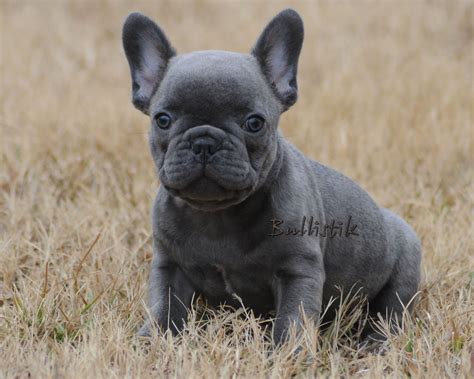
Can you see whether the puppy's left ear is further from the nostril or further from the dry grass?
the dry grass

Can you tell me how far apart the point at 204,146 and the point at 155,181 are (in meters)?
2.81

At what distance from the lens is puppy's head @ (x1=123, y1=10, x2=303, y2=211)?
4020 mm

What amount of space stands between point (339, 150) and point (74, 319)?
3.62 meters

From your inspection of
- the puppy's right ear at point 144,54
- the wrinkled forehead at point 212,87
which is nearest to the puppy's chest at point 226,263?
the wrinkled forehead at point 212,87

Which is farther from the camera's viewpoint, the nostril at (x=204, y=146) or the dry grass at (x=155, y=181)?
the dry grass at (x=155, y=181)

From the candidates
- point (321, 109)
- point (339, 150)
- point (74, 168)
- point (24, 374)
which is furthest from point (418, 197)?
point (24, 374)

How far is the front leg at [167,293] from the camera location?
4.54 meters

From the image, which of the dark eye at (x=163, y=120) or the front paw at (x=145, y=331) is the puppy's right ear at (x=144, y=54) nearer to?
the dark eye at (x=163, y=120)

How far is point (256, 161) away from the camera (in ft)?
13.9

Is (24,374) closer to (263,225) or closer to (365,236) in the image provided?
(263,225)

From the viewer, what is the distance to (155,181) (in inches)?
266

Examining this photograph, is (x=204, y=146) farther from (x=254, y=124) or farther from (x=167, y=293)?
(x=167, y=293)

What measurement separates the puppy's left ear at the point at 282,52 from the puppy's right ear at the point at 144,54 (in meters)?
0.48

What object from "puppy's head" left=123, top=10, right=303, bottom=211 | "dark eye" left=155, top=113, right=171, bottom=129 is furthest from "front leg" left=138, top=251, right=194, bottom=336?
"dark eye" left=155, top=113, right=171, bottom=129
